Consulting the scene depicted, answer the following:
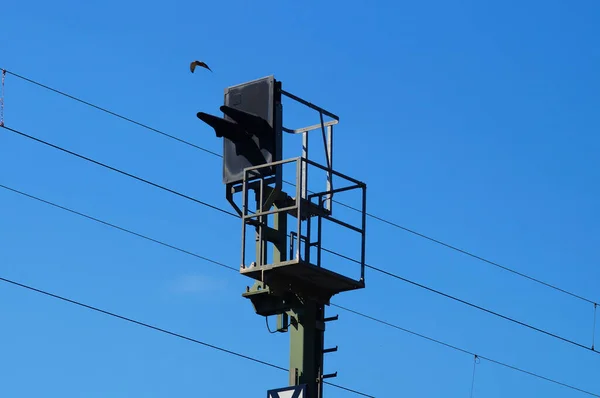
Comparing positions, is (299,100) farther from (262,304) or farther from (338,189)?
(262,304)

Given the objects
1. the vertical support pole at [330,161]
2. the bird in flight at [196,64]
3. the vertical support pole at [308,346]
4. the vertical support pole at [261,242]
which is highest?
the bird in flight at [196,64]

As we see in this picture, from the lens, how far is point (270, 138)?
72.6 feet

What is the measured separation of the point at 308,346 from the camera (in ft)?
71.8

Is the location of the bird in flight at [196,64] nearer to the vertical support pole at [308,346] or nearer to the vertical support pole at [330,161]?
the vertical support pole at [330,161]

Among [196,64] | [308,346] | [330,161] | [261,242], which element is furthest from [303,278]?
[196,64]

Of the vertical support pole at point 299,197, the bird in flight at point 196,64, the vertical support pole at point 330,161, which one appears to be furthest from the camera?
the bird in flight at point 196,64

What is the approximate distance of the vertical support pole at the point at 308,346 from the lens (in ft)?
71.2

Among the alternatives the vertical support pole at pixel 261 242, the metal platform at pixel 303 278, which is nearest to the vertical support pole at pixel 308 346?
the metal platform at pixel 303 278

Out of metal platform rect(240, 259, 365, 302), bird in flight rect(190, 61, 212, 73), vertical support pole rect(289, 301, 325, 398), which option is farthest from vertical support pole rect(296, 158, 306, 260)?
bird in flight rect(190, 61, 212, 73)

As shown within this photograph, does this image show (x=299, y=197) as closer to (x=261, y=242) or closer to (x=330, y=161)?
(x=261, y=242)

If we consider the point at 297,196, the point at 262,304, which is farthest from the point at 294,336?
the point at 297,196

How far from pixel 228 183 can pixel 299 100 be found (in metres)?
1.51

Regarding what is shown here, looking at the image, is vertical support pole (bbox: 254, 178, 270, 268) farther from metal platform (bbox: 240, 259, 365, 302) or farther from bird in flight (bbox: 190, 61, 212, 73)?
bird in flight (bbox: 190, 61, 212, 73)

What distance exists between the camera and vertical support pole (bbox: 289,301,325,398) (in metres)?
21.7
